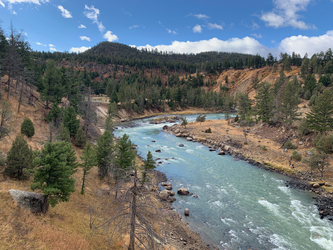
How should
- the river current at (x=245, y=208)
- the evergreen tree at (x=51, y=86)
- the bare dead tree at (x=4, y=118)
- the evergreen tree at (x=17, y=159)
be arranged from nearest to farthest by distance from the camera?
the evergreen tree at (x=17, y=159) < the river current at (x=245, y=208) < the bare dead tree at (x=4, y=118) < the evergreen tree at (x=51, y=86)

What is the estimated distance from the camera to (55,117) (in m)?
39.1

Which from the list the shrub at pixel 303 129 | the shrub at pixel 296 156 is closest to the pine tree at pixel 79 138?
the shrub at pixel 296 156

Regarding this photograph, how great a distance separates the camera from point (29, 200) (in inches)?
571

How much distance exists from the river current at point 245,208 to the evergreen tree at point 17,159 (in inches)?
669

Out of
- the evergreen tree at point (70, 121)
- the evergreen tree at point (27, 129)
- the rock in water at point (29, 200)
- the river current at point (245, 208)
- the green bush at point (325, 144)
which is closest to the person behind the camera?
the rock in water at point (29, 200)

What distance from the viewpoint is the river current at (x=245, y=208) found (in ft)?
57.8

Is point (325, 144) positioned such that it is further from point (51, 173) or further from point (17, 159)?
point (17, 159)

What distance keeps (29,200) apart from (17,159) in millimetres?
5274

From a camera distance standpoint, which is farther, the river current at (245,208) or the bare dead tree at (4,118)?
the bare dead tree at (4,118)

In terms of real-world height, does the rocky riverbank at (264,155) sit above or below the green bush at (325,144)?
below

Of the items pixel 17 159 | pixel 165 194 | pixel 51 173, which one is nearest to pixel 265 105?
pixel 165 194

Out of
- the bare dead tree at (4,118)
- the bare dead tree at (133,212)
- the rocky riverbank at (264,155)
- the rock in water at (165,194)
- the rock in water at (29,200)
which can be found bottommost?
the rock in water at (165,194)

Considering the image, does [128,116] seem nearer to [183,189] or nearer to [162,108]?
[162,108]

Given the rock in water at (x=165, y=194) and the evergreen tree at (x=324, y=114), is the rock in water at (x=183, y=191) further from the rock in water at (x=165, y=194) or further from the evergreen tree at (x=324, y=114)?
the evergreen tree at (x=324, y=114)
